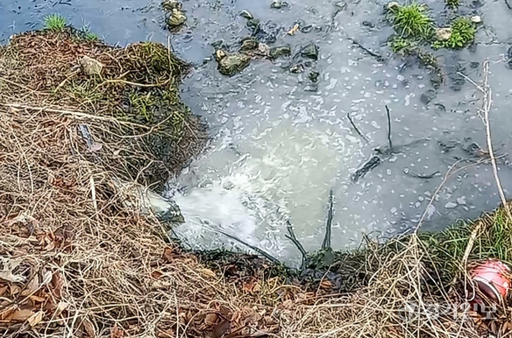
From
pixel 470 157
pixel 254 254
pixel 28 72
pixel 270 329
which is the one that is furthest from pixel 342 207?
pixel 28 72

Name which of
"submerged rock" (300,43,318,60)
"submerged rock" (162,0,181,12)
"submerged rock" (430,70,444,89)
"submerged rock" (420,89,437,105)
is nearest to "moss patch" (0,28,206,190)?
"submerged rock" (162,0,181,12)

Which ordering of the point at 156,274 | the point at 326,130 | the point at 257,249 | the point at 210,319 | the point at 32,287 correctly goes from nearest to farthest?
1. the point at 32,287
2. the point at 210,319
3. the point at 156,274
4. the point at 257,249
5. the point at 326,130

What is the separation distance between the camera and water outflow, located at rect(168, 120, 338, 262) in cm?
331

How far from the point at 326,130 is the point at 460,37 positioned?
119cm

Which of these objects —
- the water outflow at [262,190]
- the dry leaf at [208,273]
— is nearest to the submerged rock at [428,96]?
the water outflow at [262,190]

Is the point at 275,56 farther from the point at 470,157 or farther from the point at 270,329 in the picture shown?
the point at 270,329

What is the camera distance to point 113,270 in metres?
2.51

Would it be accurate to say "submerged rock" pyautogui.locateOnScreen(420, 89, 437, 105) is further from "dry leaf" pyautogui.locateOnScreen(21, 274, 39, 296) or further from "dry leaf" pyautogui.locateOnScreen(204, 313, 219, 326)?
"dry leaf" pyautogui.locateOnScreen(21, 274, 39, 296)

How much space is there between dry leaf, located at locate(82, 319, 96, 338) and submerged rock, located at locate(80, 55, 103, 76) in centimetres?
212

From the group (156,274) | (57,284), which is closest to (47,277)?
(57,284)

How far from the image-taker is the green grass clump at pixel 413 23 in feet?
13.5

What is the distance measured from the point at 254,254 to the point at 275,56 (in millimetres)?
1632

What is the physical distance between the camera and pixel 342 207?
3381 millimetres

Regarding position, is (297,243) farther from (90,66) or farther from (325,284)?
(90,66)
